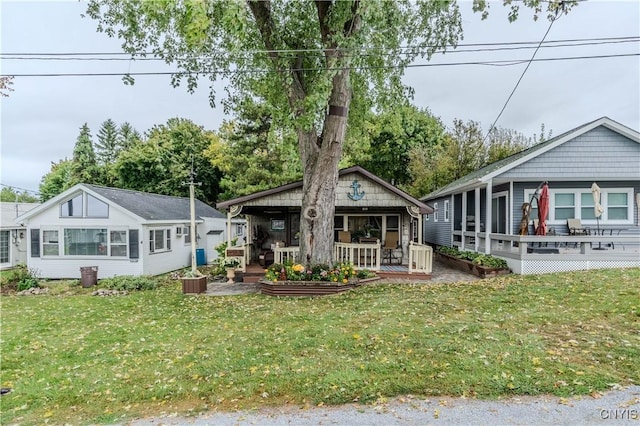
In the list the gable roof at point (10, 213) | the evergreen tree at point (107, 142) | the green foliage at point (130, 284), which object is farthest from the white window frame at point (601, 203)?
the evergreen tree at point (107, 142)

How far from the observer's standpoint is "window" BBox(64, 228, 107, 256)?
569 inches

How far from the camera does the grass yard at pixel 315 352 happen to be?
12.4ft

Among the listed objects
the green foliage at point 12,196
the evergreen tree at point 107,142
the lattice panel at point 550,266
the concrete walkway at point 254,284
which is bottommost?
the concrete walkway at point 254,284

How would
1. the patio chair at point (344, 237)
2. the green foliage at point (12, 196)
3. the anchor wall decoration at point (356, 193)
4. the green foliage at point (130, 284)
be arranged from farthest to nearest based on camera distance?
the green foliage at point (12, 196)
the patio chair at point (344, 237)
the anchor wall decoration at point (356, 193)
the green foliage at point (130, 284)

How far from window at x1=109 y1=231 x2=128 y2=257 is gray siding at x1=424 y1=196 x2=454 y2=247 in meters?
15.4

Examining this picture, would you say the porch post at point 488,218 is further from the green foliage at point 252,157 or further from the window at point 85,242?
the window at point 85,242

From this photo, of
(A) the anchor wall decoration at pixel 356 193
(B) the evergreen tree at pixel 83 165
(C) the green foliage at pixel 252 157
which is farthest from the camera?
(B) the evergreen tree at pixel 83 165

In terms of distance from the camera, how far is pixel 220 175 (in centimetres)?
3378

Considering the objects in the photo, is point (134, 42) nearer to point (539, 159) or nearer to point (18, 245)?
point (539, 159)

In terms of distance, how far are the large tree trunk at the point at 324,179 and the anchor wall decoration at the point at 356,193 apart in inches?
94.2

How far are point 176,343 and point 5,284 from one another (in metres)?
12.2

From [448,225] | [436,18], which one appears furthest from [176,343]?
[448,225]

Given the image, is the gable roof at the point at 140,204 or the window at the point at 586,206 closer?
the window at the point at 586,206

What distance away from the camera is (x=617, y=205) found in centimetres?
1231
